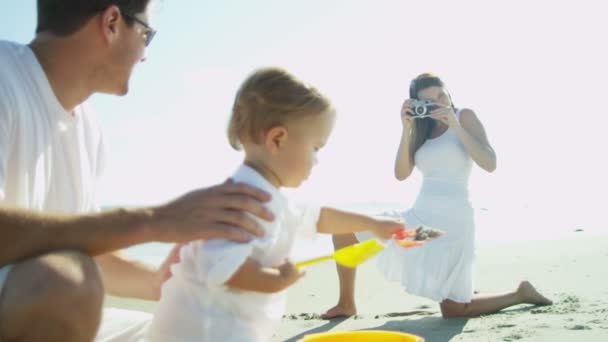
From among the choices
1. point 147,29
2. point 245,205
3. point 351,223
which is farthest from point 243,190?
point 147,29

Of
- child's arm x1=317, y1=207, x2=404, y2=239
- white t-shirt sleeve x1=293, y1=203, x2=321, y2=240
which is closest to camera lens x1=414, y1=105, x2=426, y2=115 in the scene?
child's arm x1=317, y1=207, x2=404, y2=239

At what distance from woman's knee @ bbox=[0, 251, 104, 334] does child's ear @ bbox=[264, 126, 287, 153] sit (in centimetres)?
61

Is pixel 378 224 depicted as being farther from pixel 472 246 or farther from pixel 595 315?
pixel 472 246

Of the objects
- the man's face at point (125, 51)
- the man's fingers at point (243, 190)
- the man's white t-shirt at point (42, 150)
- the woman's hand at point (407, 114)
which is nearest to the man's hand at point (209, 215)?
the man's fingers at point (243, 190)

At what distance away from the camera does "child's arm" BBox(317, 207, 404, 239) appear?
208 cm

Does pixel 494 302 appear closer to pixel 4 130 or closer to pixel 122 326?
pixel 122 326

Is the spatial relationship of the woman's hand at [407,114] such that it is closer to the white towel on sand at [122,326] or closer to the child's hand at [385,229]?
the child's hand at [385,229]

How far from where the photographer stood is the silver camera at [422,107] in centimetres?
405

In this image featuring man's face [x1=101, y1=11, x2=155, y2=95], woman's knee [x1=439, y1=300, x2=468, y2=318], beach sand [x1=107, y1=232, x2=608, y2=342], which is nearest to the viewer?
man's face [x1=101, y1=11, x2=155, y2=95]

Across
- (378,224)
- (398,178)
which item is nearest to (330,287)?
(398,178)

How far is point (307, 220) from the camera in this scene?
2002mm

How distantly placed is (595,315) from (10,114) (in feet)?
8.88

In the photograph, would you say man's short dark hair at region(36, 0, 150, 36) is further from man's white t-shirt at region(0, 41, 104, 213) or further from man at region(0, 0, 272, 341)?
man's white t-shirt at region(0, 41, 104, 213)

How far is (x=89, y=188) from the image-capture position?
6.86 ft
